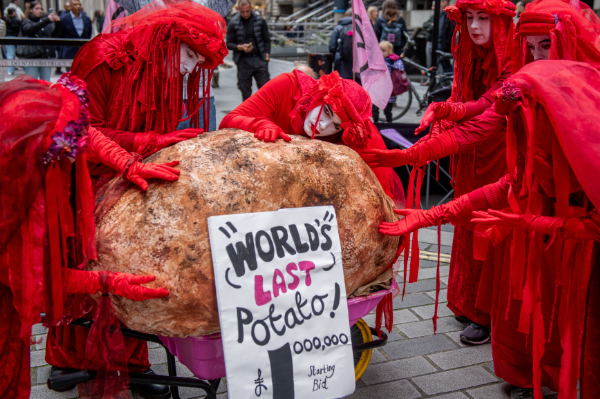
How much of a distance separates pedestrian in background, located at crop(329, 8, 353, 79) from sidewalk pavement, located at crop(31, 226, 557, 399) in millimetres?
4978

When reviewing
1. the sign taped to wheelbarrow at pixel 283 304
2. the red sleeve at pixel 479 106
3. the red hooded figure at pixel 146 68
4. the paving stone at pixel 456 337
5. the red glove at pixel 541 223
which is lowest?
the paving stone at pixel 456 337

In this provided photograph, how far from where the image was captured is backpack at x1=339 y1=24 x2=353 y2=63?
7.34 m

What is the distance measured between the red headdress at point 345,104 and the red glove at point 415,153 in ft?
0.34

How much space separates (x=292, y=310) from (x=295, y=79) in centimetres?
113

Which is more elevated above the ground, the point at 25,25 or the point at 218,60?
the point at 25,25

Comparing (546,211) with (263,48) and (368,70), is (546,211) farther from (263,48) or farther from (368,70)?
(263,48)

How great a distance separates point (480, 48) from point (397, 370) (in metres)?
1.68

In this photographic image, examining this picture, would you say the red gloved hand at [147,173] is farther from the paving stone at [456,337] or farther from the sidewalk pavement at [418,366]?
the paving stone at [456,337]

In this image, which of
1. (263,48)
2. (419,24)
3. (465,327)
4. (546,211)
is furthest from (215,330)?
(419,24)

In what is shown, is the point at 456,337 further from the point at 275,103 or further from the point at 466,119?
the point at 275,103

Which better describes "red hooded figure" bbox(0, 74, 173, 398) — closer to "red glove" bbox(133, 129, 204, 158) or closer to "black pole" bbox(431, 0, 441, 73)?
"red glove" bbox(133, 129, 204, 158)

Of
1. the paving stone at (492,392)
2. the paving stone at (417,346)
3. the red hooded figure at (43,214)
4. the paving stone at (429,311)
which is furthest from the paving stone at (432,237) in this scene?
the red hooded figure at (43,214)

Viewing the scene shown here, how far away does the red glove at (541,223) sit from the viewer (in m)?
1.71

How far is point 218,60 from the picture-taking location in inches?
85.2
